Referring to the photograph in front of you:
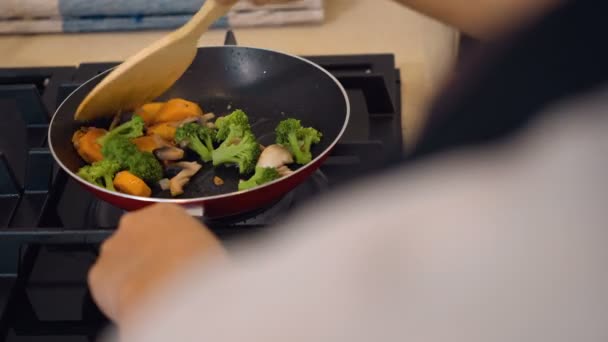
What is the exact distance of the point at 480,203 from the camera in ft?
0.88

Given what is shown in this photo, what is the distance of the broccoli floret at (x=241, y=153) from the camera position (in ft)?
2.56

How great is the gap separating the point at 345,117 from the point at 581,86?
559 mm

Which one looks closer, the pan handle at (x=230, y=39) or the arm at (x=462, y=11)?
the arm at (x=462, y=11)

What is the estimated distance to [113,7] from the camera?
3.41ft

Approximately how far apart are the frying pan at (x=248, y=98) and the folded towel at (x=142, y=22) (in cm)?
16

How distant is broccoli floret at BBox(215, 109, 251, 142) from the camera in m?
0.81

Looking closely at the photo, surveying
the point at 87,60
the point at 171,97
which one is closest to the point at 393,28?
the point at 171,97

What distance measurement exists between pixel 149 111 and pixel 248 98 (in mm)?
130

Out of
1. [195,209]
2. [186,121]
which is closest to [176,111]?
[186,121]

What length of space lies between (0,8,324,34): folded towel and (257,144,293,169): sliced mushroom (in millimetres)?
331

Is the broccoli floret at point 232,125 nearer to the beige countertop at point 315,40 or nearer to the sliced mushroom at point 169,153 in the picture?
the sliced mushroom at point 169,153

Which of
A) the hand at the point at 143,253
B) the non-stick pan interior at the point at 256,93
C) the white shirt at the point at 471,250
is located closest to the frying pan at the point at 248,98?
the non-stick pan interior at the point at 256,93

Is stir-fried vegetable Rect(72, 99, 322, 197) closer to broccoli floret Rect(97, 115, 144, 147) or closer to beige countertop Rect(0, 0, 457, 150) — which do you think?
broccoli floret Rect(97, 115, 144, 147)

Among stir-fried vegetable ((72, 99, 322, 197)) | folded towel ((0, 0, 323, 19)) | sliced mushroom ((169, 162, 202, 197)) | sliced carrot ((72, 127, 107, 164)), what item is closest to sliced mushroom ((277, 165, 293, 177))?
stir-fried vegetable ((72, 99, 322, 197))
